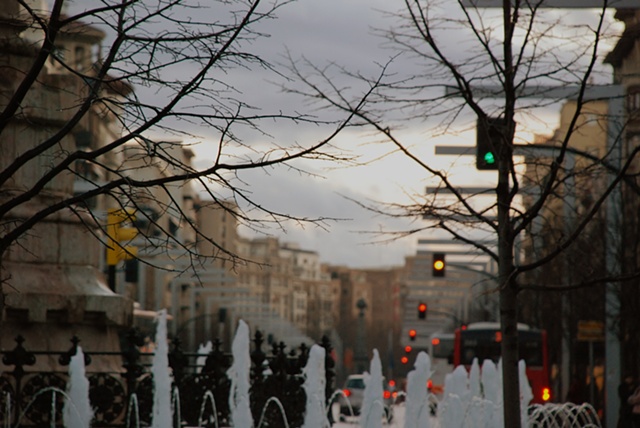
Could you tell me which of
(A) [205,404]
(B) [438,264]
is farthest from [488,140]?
(B) [438,264]

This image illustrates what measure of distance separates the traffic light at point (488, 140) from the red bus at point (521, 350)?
2663 centimetres

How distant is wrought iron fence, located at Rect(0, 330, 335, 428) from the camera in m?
12.4

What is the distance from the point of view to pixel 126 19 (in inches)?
330

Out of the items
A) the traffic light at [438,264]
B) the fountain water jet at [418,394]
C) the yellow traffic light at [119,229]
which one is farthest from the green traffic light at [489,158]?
the traffic light at [438,264]

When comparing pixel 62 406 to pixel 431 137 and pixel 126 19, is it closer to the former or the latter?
pixel 431 137

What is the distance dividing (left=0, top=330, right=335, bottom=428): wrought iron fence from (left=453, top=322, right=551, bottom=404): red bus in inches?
1059

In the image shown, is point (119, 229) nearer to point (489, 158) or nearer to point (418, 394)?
point (489, 158)

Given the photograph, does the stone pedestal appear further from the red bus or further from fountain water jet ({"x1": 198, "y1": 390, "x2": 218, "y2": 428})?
the red bus

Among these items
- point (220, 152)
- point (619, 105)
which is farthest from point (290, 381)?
point (619, 105)

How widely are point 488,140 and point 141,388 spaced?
4171 mm

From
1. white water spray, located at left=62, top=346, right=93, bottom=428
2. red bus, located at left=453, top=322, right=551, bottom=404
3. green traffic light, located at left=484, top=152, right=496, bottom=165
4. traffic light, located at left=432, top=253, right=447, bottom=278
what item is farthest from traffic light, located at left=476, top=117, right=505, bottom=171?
red bus, located at left=453, top=322, right=551, bottom=404

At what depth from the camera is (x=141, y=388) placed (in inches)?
535

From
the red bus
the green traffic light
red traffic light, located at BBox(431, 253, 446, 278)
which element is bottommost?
the red bus

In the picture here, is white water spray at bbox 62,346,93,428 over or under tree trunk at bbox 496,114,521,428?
under
